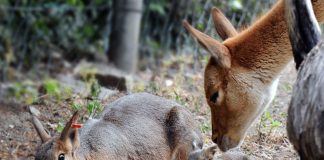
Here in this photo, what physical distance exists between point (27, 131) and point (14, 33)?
802 cm

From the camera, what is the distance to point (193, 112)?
376 inches

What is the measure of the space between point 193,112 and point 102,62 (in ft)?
20.6

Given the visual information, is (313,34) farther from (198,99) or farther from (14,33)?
(14,33)

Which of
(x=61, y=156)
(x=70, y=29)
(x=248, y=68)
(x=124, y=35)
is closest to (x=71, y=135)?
(x=61, y=156)

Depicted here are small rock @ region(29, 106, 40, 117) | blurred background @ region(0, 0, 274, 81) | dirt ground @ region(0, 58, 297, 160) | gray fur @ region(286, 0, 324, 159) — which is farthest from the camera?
blurred background @ region(0, 0, 274, 81)

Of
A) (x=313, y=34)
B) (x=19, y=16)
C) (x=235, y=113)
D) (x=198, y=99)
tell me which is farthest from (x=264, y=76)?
(x=19, y=16)

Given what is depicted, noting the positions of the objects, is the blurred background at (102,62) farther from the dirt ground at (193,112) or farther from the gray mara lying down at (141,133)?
the gray mara lying down at (141,133)

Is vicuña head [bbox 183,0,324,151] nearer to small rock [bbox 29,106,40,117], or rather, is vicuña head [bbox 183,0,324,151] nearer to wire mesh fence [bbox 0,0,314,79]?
small rock [bbox 29,106,40,117]

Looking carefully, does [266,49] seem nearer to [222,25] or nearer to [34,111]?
[222,25]

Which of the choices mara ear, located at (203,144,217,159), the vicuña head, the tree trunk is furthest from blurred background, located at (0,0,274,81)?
mara ear, located at (203,144,217,159)

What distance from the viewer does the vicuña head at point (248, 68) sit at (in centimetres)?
777

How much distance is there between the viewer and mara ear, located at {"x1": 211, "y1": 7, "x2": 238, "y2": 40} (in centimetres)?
838

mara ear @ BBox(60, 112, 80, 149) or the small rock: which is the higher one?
mara ear @ BBox(60, 112, 80, 149)

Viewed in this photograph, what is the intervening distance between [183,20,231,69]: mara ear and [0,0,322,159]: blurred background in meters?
1.14
